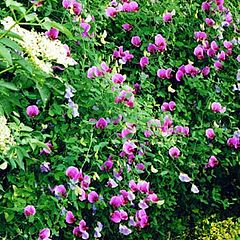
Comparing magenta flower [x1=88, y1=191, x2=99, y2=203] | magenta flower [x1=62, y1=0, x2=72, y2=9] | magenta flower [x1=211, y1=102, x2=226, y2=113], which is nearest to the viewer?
magenta flower [x1=88, y1=191, x2=99, y2=203]

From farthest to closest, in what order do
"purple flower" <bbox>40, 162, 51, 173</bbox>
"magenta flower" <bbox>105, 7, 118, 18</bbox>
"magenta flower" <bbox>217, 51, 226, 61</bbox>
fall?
"magenta flower" <bbox>217, 51, 226, 61</bbox>, "magenta flower" <bbox>105, 7, 118, 18</bbox>, "purple flower" <bbox>40, 162, 51, 173</bbox>

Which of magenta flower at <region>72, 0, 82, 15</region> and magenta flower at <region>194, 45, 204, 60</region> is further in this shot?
magenta flower at <region>194, 45, 204, 60</region>

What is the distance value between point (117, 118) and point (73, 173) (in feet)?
1.12

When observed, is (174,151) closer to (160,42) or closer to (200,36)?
(160,42)

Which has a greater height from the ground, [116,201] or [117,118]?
[117,118]

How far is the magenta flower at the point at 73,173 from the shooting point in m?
2.70

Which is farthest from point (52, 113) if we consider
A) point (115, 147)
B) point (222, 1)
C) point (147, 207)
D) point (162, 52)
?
point (222, 1)

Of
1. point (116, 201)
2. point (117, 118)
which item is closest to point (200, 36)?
point (117, 118)

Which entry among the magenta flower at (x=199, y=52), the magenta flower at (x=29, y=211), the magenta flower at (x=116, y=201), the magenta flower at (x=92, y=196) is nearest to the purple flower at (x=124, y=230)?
the magenta flower at (x=116, y=201)

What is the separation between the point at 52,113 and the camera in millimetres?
2744

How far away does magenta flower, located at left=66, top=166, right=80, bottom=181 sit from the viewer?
2.70 m

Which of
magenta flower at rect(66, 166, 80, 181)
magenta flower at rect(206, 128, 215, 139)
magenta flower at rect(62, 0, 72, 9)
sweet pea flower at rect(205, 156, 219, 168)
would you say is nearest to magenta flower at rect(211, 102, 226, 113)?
magenta flower at rect(206, 128, 215, 139)

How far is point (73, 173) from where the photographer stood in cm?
270

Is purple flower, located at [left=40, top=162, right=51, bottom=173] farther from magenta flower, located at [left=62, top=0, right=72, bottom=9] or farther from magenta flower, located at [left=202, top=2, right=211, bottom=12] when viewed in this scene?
magenta flower, located at [left=202, top=2, right=211, bottom=12]
